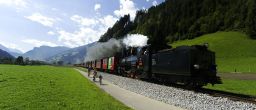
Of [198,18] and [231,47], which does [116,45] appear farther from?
[198,18]

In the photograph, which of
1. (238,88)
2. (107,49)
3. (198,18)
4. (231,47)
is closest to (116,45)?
(107,49)

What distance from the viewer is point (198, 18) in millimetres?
164875

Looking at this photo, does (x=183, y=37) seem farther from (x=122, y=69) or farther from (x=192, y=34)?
(x=122, y=69)

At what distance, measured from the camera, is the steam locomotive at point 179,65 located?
1145 inches

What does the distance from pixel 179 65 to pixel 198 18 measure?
13806cm

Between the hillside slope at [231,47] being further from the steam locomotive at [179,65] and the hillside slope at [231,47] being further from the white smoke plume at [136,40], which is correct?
the steam locomotive at [179,65]

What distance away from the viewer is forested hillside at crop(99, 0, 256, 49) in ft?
469

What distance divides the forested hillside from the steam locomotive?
98.2m

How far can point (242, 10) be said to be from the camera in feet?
474

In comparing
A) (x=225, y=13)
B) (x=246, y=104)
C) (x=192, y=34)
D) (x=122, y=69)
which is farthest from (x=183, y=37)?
(x=246, y=104)

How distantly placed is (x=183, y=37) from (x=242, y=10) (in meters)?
27.5

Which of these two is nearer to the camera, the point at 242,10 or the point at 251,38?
the point at 251,38

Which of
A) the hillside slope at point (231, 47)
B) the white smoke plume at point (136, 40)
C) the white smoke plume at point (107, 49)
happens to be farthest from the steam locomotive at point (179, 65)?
the hillside slope at point (231, 47)

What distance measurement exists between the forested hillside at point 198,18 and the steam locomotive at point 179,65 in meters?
98.2
